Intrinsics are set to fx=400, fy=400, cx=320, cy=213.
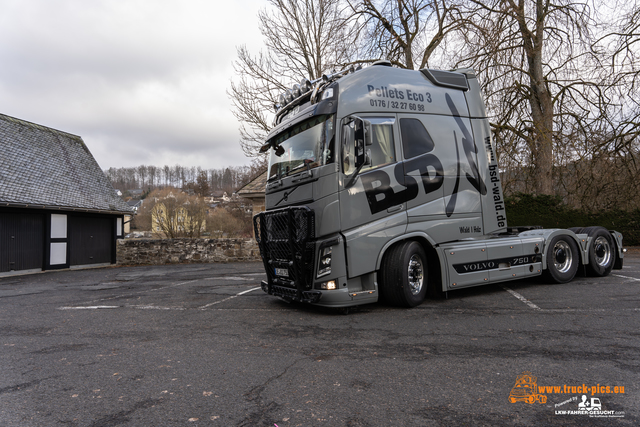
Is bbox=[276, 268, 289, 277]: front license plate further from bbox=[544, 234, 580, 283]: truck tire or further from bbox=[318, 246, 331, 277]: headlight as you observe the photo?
bbox=[544, 234, 580, 283]: truck tire

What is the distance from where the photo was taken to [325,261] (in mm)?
5398

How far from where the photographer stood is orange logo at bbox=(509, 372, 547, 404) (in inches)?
110

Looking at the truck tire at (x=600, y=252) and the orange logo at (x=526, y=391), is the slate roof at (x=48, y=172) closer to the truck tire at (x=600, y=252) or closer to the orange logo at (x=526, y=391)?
the orange logo at (x=526, y=391)

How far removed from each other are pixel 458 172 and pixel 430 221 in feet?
3.33

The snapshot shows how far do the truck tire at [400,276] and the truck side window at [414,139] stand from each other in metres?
1.36

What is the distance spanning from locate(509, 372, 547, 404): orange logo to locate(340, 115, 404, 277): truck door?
100 inches

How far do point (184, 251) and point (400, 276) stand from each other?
1451 centimetres

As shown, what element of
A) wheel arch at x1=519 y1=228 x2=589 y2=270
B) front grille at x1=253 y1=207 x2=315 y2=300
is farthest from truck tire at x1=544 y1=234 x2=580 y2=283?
front grille at x1=253 y1=207 x2=315 y2=300

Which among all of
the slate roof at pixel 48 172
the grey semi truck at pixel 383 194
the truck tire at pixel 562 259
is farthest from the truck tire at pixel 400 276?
the slate roof at pixel 48 172

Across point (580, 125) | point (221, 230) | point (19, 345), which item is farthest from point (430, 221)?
point (221, 230)

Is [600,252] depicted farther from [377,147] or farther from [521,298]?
Answer: [377,147]

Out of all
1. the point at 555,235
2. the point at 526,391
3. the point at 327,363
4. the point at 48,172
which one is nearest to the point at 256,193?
the point at 48,172

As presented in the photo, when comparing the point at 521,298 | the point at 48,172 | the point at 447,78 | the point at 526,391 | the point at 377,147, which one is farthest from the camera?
the point at 48,172

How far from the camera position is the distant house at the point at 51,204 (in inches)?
627
